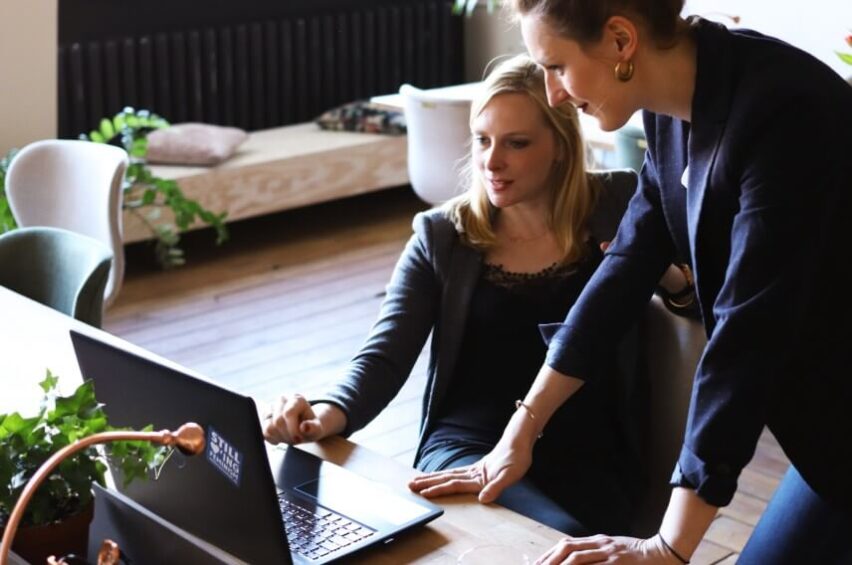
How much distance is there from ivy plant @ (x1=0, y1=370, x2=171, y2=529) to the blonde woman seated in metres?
0.67

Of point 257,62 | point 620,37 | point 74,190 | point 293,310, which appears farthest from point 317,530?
point 257,62

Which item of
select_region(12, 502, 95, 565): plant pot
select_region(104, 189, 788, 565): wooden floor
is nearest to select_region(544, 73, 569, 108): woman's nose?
select_region(12, 502, 95, 565): plant pot

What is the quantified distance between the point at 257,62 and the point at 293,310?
1979mm

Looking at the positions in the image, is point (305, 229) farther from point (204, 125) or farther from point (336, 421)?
point (336, 421)

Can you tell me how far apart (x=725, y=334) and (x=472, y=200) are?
95cm

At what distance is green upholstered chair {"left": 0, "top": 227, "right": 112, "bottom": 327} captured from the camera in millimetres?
2734

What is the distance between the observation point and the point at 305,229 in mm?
6223

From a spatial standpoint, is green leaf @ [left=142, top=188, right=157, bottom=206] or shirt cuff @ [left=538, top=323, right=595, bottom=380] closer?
shirt cuff @ [left=538, top=323, right=595, bottom=380]

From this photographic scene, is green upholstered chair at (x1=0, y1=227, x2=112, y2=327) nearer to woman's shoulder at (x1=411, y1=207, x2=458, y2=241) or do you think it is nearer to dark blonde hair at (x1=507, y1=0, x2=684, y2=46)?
woman's shoulder at (x1=411, y1=207, x2=458, y2=241)

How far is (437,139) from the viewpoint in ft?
15.6

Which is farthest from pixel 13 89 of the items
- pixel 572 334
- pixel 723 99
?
pixel 723 99

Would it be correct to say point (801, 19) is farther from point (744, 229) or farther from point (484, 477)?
point (744, 229)

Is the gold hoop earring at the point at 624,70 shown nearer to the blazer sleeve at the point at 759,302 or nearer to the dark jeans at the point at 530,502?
the blazer sleeve at the point at 759,302

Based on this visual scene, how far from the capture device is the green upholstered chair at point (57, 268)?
273 centimetres
